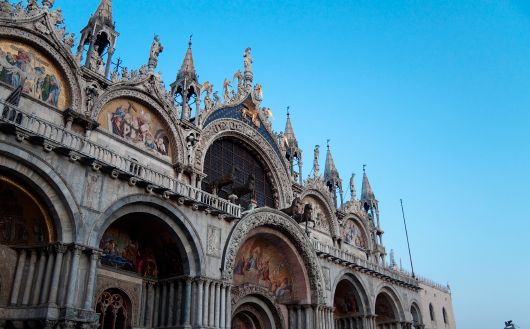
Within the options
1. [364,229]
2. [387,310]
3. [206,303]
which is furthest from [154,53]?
[387,310]

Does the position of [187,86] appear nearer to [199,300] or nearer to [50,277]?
[199,300]

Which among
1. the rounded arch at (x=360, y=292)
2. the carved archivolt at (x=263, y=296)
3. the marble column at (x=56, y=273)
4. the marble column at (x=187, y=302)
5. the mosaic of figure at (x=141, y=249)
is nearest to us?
the marble column at (x=56, y=273)

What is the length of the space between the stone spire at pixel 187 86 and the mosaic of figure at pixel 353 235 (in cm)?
1574

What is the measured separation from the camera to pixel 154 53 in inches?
827

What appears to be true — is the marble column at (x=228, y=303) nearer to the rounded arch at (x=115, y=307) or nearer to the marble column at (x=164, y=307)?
the marble column at (x=164, y=307)

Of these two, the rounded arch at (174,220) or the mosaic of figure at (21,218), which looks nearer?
the mosaic of figure at (21,218)

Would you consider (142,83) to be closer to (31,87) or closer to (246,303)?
(31,87)

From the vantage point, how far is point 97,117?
17547 mm

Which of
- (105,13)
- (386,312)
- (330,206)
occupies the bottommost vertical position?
(386,312)

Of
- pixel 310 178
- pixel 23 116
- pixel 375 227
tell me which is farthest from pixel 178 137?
pixel 375 227

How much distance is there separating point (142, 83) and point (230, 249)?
825cm

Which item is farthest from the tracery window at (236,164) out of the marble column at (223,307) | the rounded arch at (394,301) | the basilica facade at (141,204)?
the rounded arch at (394,301)

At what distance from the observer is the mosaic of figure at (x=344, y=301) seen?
28.3 metres

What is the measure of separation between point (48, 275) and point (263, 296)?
1143 centimetres
